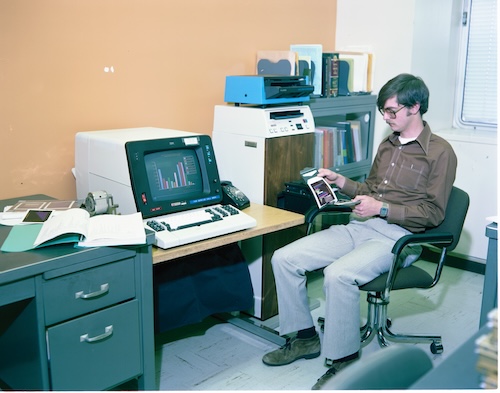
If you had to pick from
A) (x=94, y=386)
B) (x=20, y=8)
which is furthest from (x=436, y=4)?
(x=94, y=386)

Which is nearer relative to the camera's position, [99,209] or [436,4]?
[99,209]

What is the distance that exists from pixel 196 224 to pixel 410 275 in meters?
0.96

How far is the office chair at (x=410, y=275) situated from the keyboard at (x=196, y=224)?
0.41 metres

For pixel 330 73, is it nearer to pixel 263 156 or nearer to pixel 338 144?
pixel 338 144

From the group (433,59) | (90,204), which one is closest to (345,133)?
(433,59)

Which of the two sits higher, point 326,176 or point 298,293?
point 326,176

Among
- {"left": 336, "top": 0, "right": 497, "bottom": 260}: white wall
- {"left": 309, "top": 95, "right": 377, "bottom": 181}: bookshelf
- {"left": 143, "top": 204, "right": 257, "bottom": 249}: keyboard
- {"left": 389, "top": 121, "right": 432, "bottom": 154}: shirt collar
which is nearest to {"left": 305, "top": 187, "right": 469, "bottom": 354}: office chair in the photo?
{"left": 389, "top": 121, "right": 432, "bottom": 154}: shirt collar

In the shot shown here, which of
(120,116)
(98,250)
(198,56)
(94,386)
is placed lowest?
(94,386)

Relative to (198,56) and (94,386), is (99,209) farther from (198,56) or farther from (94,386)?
(198,56)

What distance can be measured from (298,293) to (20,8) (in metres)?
1.74

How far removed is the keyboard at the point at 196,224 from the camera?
223cm

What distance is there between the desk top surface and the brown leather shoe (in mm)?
544

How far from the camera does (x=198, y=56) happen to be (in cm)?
320

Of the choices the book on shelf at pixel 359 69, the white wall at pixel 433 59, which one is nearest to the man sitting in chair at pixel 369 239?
the book on shelf at pixel 359 69
